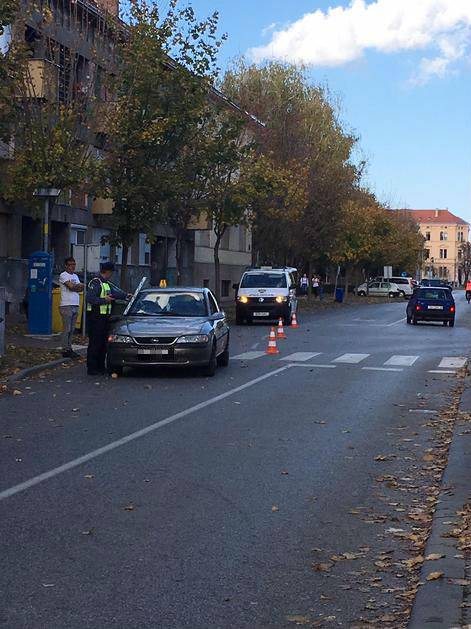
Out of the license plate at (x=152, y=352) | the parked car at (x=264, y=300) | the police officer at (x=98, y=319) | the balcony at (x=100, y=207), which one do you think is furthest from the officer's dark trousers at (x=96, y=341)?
the balcony at (x=100, y=207)

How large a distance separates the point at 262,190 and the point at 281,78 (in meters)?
17.4

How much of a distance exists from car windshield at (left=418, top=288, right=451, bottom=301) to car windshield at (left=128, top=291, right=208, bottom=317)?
825 inches

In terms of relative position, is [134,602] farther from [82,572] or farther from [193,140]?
[193,140]

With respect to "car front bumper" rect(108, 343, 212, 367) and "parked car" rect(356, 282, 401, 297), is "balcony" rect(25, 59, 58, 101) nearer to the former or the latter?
"car front bumper" rect(108, 343, 212, 367)

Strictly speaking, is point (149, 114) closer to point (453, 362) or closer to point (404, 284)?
point (453, 362)

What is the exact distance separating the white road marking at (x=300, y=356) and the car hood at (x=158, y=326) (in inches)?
155

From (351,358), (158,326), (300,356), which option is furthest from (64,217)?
(158,326)

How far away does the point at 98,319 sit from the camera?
675 inches

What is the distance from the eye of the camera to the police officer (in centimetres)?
1703

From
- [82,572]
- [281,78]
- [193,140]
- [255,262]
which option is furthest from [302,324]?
[82,572]

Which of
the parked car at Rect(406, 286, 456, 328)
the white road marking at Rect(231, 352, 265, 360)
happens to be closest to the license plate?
the white road marking at Rect(231, 352, 265, 360)

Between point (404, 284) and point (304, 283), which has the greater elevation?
point (304, 283)

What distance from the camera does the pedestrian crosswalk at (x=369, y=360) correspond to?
1959 centimetres

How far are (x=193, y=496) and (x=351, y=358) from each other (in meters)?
13.8
